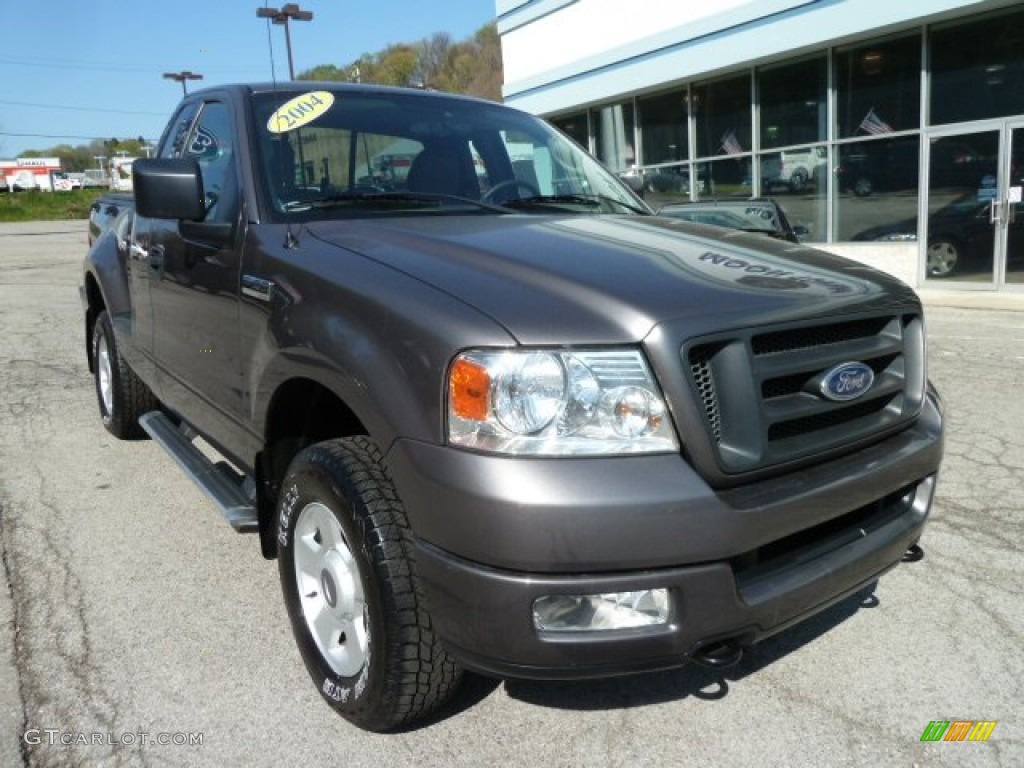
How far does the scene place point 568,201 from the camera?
3547mm

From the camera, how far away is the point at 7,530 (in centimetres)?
407

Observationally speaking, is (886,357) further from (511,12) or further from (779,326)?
(511,12)

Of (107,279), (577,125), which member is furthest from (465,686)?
(577,125)

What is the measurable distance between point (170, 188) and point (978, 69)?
1195cm

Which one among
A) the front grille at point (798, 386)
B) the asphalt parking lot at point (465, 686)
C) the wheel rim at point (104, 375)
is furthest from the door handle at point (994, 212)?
the wheel rim at point (104, 375)

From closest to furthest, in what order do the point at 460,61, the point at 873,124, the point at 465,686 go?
the point at 465,686 → the point at 873,124 → the point at 460,61

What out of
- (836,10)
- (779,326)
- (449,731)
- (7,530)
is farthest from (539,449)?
(836,10)

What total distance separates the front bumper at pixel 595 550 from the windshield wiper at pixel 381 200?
1.28m

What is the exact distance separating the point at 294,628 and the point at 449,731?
0.61 meters

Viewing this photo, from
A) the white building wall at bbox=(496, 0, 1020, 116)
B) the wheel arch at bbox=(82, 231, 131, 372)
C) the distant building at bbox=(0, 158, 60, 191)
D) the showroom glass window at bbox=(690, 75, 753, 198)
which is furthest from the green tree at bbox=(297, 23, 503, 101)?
the distant building at bbox=(0, 158, 60, 191)

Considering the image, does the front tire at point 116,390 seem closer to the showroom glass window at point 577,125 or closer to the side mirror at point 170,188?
the side mirror at point 170,188

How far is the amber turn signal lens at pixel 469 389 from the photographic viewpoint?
2.01 meters

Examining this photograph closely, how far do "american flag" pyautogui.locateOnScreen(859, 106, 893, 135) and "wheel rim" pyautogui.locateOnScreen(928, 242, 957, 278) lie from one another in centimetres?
184

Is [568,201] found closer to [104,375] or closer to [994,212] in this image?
[104,375]
